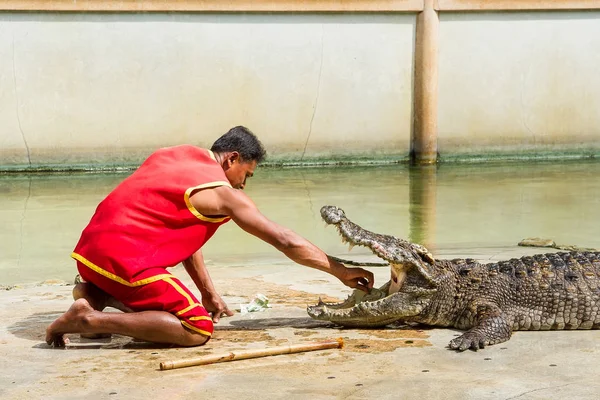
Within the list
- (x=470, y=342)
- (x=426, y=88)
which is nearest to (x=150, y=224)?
(x=470, y=342)

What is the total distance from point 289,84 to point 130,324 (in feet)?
31.3

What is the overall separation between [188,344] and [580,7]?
11.3 meters

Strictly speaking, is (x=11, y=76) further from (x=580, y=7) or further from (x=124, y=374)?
(x=124, y=374)

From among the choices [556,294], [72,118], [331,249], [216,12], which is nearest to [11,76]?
[72,118]

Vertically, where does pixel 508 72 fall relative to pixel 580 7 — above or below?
below

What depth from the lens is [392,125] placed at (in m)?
14.3

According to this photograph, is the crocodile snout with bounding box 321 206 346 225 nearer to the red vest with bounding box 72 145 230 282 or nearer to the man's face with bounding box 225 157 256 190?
the man's face with bounding box 225 157 256 190

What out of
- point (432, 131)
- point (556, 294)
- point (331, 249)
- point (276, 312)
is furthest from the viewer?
point (432, 131)

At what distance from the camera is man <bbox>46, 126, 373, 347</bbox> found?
469 centimetres

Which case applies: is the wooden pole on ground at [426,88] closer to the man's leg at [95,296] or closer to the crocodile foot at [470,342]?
the crocodile foot at [470,342]

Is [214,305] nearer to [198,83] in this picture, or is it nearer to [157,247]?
[157,247]

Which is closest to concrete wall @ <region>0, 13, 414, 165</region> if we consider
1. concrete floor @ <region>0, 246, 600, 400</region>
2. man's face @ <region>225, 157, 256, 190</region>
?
concrete floor @ <region>0, 246, 600, 400</region>

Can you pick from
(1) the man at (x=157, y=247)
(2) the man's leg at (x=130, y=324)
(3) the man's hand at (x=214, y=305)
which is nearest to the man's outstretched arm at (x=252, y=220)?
(1) the man at (x=157, y=247)

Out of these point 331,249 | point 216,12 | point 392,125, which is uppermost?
point 216,12
